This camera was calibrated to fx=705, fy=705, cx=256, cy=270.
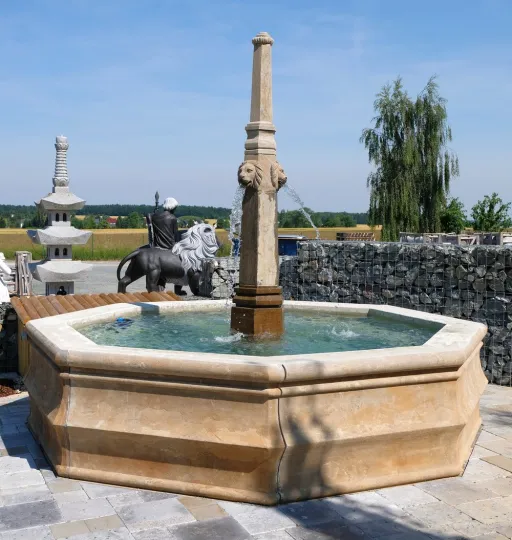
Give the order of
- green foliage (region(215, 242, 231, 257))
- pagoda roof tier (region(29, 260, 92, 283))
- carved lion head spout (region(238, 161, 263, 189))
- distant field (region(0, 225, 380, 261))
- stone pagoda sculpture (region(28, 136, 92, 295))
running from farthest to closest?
distant field (region(0, 225, 380, 261)) < green foliage (region(215, 242, 231, 257)) < pagoda roof tier (region(29, 260, 92, 283)) < stone pagoda sculpture (region(28, 136, 92, 295)) < carved lion head spout (region(238, 161, 263, 189))

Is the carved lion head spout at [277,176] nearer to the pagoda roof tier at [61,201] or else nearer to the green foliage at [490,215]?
the pagoda roof tier at [61,201]

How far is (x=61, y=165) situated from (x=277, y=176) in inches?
438

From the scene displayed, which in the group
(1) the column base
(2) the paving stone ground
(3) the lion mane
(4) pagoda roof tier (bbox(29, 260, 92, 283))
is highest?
(3) the lion mane

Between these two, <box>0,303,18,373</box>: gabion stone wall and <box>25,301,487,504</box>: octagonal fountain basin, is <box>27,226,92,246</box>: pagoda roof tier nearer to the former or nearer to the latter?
→ <box>0,303,18,373</box>: gabion stone wall

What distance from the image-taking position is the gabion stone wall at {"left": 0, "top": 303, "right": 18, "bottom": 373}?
10430 millimetres

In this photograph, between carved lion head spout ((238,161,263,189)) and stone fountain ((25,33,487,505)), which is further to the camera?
carved lion head spout ((238,161,263,189))

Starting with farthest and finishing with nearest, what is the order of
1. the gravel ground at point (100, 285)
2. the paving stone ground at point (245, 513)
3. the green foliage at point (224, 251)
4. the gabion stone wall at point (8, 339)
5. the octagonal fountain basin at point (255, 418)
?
the green foliage at point (224, 251), the gravel ground at point (100, 285), the gabion stone wall at point (8, 339), the octagonal fountain basin at point (255, 418), the paving stone ground at point (245, 513)

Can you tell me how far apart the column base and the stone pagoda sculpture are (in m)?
10.5

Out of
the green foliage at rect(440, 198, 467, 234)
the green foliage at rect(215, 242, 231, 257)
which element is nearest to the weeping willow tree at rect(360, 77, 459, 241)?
the green foliage at rect(440, 198, 467, 234)

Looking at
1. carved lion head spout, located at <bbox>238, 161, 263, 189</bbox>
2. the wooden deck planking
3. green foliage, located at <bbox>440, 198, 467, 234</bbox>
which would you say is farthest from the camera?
green foliage, located at <bbox>440, 198, 467, 234</bbox>

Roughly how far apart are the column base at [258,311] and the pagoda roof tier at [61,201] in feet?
35.0

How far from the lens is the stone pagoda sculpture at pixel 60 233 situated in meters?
17.0

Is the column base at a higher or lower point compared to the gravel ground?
higher

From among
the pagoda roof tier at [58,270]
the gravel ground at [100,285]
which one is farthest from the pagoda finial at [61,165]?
the gravel ground at [100,285]
